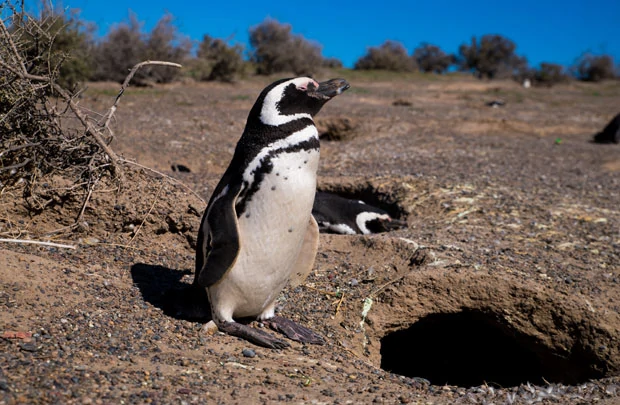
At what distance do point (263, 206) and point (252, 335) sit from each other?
655 mm

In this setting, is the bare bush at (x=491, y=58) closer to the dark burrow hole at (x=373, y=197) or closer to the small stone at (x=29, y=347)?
the dark burrow hole at (x=373, y=197)

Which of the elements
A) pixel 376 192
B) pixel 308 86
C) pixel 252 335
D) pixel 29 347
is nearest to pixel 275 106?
pixel 308 86

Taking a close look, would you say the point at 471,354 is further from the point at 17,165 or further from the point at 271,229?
the point at 17,165

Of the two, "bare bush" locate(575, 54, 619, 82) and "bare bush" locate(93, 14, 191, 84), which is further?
"bare bush" locate(575, 54, 619, 82)

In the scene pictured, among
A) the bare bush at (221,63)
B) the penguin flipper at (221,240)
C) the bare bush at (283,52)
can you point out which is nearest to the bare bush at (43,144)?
the penguin flipper at (221,240)

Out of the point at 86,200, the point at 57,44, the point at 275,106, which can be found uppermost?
the point at 57,44

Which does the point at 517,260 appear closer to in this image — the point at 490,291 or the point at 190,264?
the point at 490,291

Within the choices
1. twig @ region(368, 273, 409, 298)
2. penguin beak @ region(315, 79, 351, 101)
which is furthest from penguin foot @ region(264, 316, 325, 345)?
penguin beak @ region(315, 79, 351, 101)

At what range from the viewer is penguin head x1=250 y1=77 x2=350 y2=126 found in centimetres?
290

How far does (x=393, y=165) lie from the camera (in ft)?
24.9

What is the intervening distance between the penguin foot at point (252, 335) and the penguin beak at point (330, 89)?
1234 millimetres

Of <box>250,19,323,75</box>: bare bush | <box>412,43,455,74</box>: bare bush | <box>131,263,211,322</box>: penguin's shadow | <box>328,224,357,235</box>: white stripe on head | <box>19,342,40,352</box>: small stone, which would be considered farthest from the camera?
<box>412,43,455,74</box>: bare bush

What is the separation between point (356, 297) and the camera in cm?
389

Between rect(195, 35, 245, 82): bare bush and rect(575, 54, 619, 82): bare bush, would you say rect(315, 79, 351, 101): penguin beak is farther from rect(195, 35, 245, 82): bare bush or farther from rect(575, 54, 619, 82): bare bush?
rect(575, 54, 619, 82): bare bush
